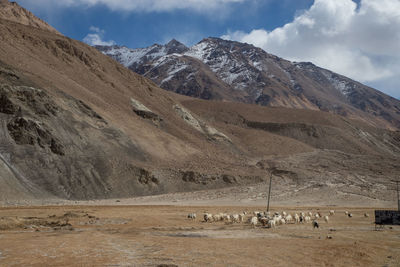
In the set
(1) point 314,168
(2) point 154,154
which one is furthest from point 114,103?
(1) point 314,168

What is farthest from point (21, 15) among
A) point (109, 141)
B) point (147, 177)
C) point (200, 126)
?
point (147, 177)

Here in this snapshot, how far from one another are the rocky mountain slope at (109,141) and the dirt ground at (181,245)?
773 inches

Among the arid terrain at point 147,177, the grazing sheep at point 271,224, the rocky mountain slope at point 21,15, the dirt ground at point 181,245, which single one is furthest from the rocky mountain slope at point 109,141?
the rocky mountain slope at point 21,15

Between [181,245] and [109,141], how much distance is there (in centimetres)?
3882

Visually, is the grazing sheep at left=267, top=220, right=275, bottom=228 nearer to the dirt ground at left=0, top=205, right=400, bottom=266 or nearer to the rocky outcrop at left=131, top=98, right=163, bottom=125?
the dirt ground at left=0, top=205, right=400, bottom=266

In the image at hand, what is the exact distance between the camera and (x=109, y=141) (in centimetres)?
5341

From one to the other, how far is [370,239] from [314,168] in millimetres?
52712

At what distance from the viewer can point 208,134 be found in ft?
262

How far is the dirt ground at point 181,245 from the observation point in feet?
43.9

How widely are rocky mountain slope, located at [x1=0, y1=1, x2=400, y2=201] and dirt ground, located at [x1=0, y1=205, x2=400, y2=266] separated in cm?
1964

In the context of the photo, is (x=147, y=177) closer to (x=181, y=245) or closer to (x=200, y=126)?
(x=200, y=126)

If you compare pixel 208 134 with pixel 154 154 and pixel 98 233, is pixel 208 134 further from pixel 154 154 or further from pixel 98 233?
pixel 98 233

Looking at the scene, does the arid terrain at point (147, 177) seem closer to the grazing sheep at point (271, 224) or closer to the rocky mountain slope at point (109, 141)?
the rocky mountain slope at point (109, 141)

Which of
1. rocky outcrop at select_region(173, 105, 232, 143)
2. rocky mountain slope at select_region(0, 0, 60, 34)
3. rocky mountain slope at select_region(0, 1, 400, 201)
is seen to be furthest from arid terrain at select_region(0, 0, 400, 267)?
rocky mountain slope at select_region(0, 0, 60, 34)
